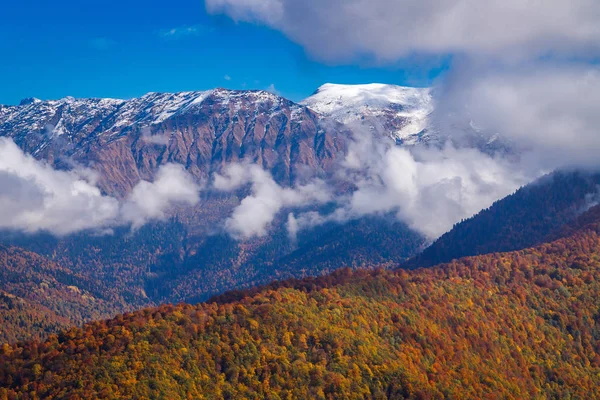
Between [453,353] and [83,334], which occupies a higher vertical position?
[83,334]

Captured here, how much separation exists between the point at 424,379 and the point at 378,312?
2806cm

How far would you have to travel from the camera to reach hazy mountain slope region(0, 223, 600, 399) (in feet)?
441

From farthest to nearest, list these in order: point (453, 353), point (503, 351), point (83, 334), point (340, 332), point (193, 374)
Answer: point (503, 351) < point (453, 353) < point (340, 332) < point (83, 334) < point (193, 374)

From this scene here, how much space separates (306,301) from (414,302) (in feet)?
119

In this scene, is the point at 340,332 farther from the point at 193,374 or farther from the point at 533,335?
the point at 533,335

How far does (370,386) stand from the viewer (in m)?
150

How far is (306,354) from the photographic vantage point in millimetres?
153125

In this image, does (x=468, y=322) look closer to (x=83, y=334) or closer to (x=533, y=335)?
(x=533, y=335)

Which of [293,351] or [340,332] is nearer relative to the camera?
[293,351]

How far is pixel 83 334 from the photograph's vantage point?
150 m

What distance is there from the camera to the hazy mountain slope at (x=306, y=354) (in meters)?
134

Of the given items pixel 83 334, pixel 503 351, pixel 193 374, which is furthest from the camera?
pixel 503 351

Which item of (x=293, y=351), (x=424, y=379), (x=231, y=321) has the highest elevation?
(x=231, y=321)

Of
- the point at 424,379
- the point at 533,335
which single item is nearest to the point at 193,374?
the point at 424,379
